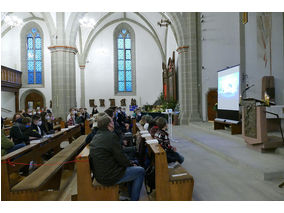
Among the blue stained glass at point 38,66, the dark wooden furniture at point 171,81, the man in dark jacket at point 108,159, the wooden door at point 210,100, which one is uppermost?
the blue stained glass at point 38,66

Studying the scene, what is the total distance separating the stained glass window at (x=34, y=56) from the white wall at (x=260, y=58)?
15595 millimetres

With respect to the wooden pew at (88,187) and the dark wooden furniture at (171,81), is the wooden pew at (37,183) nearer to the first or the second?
the wooden pew at (88,187)

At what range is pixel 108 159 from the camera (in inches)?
104

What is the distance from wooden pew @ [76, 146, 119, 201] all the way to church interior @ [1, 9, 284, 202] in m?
0.01

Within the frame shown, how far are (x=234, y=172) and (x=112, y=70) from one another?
15983 millimetres

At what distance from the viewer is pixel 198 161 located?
4.70 meters

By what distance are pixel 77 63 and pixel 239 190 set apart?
17232 mm

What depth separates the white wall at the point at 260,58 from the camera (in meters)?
9.33

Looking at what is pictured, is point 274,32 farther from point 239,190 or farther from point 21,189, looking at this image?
point 21,189

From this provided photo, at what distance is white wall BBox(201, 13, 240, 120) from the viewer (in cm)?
980

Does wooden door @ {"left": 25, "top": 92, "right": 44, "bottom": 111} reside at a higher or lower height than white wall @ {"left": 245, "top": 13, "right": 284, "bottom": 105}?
lower

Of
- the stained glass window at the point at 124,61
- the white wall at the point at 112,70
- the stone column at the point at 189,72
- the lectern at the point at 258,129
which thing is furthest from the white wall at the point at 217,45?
the stained glass window at the point at 124,61

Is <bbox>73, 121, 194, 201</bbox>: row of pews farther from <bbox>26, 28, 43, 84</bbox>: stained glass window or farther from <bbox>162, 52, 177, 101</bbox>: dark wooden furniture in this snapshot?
<bbox>26, 28, 43, 84</bbox>: stained glass window

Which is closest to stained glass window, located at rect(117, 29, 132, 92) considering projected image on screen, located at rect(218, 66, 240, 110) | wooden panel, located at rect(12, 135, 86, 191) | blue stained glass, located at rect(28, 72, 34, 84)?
blue stained glass, located at rect(28, 72, 34, 84)
